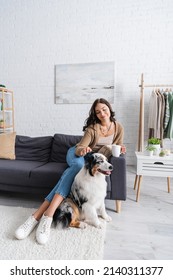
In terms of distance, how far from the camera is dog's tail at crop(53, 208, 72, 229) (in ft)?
4.51

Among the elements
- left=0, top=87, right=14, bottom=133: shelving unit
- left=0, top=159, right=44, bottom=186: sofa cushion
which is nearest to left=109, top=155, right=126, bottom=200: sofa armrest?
left=0, top=159, right=44, bottom=186: sofa cushion

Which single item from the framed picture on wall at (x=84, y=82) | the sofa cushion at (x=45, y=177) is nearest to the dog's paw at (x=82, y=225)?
the sofa cushion at (x=45, y=177)

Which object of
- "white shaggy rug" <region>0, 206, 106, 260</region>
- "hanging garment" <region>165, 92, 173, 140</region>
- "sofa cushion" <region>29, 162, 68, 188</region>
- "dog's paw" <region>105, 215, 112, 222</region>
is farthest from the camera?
"hanging garment" <region>165, 92, 173, 140</region>

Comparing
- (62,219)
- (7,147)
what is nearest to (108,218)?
(62,219)

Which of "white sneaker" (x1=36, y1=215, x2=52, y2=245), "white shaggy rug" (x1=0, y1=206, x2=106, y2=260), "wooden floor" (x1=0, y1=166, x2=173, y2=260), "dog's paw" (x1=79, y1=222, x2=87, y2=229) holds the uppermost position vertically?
"white sneaker" (x1=36, y1=215, x2=52, y2=245)

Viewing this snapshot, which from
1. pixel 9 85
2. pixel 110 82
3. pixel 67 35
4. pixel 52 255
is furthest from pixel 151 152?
pixel 9 85

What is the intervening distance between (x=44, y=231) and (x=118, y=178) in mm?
752

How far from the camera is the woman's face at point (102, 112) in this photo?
62.3 inches

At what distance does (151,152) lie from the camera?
190 cm

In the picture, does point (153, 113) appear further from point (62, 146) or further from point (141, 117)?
point (62, 146)

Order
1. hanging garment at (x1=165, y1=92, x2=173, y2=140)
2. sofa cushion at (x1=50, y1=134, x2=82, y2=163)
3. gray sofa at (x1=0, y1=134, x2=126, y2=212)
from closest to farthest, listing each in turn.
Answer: gray sofa at (x1=0, y1=134, x2=126, y2=212), sofa cushion at (x1=50, y1=134, x2=82, y2=163), hanging garment at (x1=165, y1=92, x2=173, y2=140)

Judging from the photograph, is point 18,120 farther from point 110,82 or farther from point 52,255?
point 52,255

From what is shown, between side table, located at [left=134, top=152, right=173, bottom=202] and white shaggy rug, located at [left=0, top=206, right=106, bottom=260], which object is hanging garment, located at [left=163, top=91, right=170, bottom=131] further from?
white shaggy rug, located at [left=0, top=206, right=106, bottom=260]

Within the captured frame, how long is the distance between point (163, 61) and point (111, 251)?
2807mm
